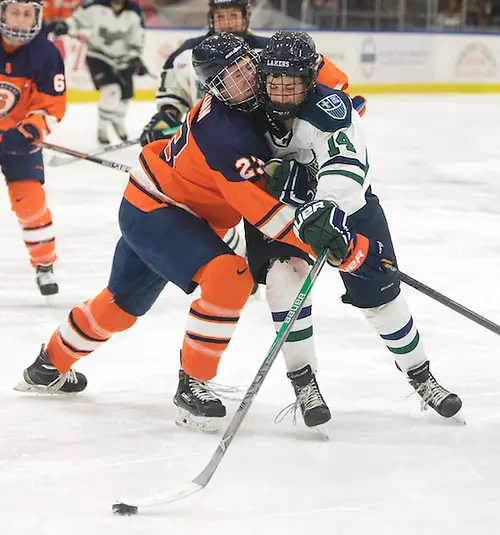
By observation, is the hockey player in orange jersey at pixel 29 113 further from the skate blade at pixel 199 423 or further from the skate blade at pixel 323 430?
the skate blade at pixel 323 430

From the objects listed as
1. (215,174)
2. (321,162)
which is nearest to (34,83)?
(215,174)

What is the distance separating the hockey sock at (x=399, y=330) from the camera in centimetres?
231

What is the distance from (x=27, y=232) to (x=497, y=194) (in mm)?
2810

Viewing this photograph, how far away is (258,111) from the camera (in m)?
2.19

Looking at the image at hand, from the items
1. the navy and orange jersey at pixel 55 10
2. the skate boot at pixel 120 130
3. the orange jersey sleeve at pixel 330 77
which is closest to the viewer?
the orange jersey sleeve at pixel 330 77

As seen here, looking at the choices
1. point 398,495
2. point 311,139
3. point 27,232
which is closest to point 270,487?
point 398,495

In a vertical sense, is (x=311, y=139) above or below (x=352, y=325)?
above

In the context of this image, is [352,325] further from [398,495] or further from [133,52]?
[133,52]

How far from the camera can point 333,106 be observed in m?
2.13

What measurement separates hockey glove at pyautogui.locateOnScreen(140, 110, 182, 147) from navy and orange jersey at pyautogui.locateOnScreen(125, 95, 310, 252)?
1.26 metres

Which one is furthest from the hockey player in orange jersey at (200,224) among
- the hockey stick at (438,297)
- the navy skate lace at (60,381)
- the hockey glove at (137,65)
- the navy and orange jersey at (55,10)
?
the navy and orange jersey at (55,10)

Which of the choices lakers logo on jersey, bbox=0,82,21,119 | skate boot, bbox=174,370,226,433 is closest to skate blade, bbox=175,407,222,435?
skate boot, bbox=174,370,226,433

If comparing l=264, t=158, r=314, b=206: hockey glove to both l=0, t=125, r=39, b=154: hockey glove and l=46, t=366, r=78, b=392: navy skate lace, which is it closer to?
l=46, t=366, r=78, b=392: navy skate lace

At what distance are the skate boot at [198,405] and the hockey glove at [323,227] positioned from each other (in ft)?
1.55
